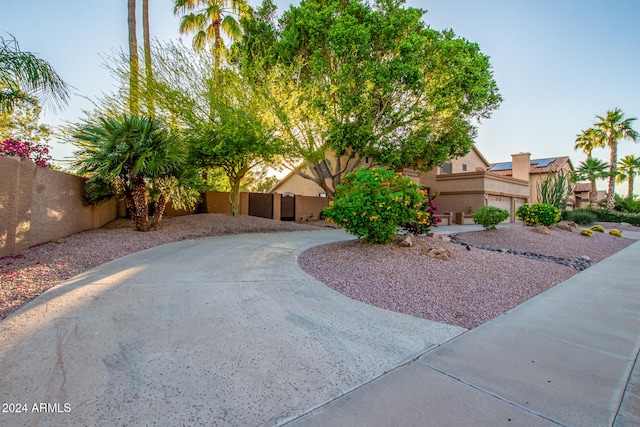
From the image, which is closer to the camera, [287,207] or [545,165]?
[287,207]

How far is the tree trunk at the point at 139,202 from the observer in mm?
8453

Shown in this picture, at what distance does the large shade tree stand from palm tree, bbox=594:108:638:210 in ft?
71.1

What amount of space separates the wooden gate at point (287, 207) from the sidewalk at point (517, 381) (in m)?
14.1

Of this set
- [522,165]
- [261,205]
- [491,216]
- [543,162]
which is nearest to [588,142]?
[543,162]

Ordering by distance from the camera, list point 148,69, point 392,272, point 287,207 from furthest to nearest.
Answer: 1. point 287,207
2. point 148,69
3. point 392,272

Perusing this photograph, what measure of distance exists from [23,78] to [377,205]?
7.06 meters

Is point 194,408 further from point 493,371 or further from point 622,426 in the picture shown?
point 622,426

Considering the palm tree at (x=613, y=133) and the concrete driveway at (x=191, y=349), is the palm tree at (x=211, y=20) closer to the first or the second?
the concrete driveway at (x=191, y=349)

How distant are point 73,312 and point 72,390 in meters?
1.73

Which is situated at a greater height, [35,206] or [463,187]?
[463,187]

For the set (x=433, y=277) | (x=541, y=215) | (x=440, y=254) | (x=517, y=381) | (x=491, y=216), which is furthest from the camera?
(x=541, y=215)

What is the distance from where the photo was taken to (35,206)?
20.9 ft

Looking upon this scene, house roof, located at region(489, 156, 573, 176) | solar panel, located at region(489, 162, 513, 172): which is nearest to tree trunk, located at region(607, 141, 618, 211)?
house roof, located at region(489, 156, 573, 176)

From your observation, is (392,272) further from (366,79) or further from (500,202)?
(500,202)
